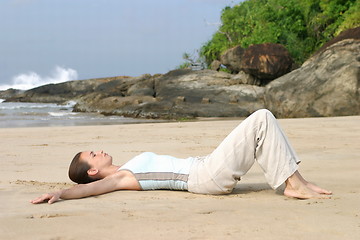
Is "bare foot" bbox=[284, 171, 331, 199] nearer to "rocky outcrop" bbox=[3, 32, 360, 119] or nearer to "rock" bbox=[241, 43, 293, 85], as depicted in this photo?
"rocky outcrop" bbox=[3, 32, 360, 119]

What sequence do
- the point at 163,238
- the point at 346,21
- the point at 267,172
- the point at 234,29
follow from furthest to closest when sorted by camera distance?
the point at 234,29 → the point at 346,21 → the point at 267,172 → the point at 163,238

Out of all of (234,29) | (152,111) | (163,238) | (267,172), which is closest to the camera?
(163,238)

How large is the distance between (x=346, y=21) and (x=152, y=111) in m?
10.6

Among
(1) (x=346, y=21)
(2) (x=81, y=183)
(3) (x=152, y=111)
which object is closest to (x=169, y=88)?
(3) (x=152, y=111)

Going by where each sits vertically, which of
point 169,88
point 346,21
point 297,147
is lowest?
point 297,147

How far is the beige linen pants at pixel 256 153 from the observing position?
12.5 ft

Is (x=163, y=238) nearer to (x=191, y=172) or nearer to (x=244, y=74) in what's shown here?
(x=191, y=172)

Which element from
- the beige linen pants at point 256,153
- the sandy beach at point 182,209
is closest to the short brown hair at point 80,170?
the sandy beach at point 182,209

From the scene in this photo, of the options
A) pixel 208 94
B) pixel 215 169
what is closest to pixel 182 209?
pixel 215 169

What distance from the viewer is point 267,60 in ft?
65.4

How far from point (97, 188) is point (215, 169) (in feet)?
3.16

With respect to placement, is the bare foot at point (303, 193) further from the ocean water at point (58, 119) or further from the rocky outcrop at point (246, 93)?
the ocean water at point (58, 119)

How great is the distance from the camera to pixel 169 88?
21625 mm

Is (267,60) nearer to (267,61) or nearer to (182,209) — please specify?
(267,61)
